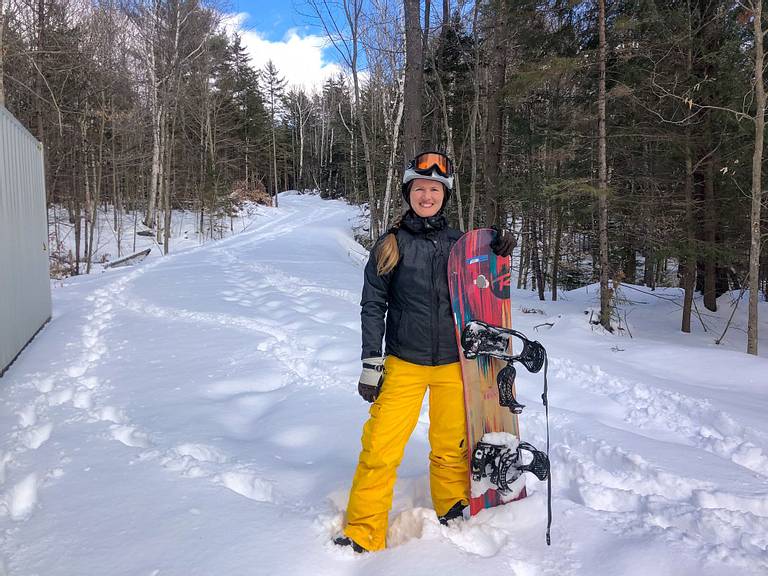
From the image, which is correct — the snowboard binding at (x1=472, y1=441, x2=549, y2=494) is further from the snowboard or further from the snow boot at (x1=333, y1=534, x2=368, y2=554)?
the snow boot at (x1=333, y1=534, x2=368, y2=554)

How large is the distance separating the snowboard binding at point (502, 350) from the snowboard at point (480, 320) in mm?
43

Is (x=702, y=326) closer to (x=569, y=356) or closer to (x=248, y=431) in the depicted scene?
(x=569, y=356)

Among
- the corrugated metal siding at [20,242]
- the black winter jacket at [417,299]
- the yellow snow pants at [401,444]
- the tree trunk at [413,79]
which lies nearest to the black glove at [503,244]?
the black winter jacket at [417,299]

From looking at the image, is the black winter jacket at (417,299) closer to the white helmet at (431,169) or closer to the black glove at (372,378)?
the black glove at (372,378)

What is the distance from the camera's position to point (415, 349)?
2418 millimetres

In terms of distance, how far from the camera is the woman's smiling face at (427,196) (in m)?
2.44

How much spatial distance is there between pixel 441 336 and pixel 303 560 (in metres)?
1.22

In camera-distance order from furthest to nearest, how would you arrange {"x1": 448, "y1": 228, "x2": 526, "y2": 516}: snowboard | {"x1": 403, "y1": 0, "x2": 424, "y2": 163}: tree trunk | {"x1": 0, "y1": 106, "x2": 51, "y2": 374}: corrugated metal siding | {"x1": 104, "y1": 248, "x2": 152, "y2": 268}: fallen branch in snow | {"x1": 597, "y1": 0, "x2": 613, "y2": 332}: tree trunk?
{"x1": 104, "y1": 248, "x2": 152, "y2": 268}: fallen branch in snow < {"x1": 597, "y1": 0, "x2": 613, "y2": 332}: tree trunk < {"x1": 403, "y1": 0, "x2": 424, "y2": 163}: tree trunk < {"x1": 0, "y1": 106, "x2": 51, "y2": 374}: corrugated metal siding < {"x1": 448, "y1": 228, "x2": 526, "y2": 516}: snowboard

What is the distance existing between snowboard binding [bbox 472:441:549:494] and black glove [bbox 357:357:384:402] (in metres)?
0.62

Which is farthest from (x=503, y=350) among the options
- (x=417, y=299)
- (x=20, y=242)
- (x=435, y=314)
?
(x=20, y=242)

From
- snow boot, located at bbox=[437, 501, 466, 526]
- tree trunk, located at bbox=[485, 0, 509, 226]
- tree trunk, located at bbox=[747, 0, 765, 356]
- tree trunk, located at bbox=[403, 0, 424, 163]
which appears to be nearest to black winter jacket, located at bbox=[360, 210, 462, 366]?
snow boot, located at bbox=[437, 501, 466, 526]

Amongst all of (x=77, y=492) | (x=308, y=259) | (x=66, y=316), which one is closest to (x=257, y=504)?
(x=77, y=492)

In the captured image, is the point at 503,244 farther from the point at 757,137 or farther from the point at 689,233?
the point at 689,233

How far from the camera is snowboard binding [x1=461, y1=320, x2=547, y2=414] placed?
7.73 ft
